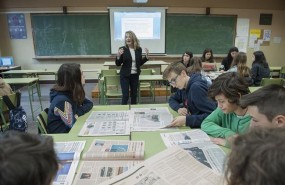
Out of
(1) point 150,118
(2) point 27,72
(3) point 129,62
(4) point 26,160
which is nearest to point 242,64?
(3) point 129,62

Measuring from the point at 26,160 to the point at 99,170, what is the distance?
2.09ft

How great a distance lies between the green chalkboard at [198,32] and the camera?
659 cm

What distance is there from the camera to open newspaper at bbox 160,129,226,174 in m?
1.12

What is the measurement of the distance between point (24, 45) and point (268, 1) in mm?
6984

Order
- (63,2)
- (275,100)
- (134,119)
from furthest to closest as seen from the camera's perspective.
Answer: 1. (63,2)
2. (134,119)
3. (275,100)

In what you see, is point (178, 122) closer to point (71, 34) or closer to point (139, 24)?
point (139, 24)

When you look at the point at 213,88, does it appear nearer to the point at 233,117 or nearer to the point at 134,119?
the point at 233,117

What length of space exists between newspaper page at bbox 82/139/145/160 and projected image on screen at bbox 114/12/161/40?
212 inches

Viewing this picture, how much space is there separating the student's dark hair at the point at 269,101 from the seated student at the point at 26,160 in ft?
3.00

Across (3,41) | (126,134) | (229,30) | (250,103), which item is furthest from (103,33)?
(250,103)

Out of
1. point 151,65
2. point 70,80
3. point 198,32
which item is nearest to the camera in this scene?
point 70,80

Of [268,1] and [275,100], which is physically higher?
[268,1]

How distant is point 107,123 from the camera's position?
172cm

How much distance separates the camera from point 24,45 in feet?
21.4
